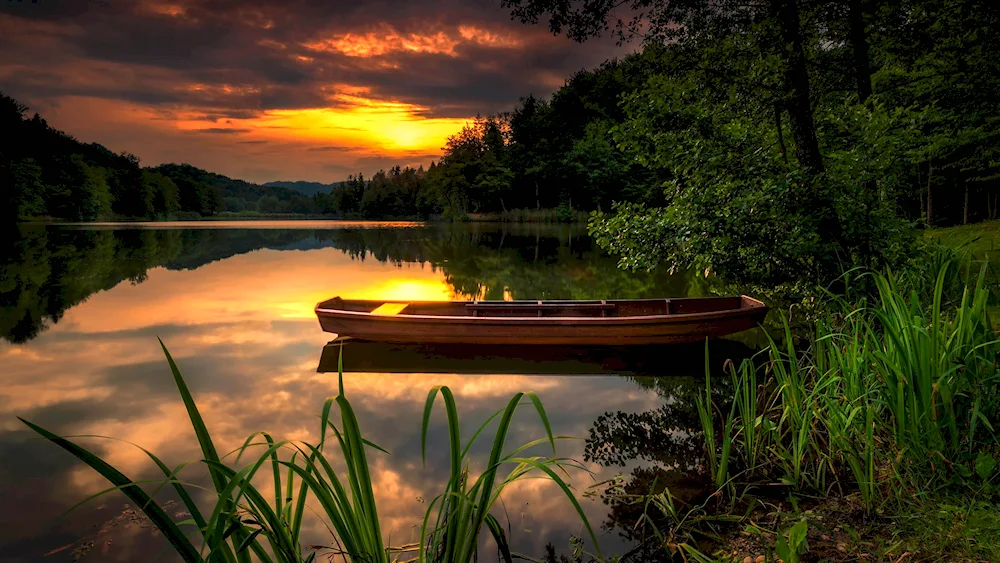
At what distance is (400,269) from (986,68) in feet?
65.9

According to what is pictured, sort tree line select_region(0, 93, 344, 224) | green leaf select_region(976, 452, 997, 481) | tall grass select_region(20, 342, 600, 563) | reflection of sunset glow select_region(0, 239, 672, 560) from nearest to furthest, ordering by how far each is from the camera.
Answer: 1. tall grass select_region(20, 342, 600, 563)
2. green leaf select_region(976, 452, 997, 481)
3. reflection of sunset glow select_region(0, 239, 672, 560)
4. tree line select_region(0, 93, 344, 224)

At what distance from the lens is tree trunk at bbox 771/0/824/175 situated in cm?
742

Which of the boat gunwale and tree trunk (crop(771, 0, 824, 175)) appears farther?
the boat gunwale

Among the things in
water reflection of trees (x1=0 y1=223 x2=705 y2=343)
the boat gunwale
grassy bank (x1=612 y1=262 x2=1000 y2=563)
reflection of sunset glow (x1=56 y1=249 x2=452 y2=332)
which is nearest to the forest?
the boat gunwale

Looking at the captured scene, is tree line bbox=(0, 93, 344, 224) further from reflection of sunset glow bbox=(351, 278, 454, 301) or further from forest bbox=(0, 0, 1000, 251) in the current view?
forest bbox=(0, 0, 1000, 251)

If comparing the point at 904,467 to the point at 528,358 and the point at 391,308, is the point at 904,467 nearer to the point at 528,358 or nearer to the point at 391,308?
the point at 528,358

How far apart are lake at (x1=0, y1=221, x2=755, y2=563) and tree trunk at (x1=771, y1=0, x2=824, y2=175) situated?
3.68 m

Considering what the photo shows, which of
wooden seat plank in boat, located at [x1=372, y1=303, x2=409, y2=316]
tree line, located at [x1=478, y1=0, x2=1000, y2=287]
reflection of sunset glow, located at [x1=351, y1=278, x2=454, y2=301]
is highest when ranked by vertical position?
tree line, located at [x1=478, y1=0, x2=1000, y2=287]

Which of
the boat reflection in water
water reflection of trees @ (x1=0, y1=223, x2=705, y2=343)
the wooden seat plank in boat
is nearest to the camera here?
the boat reflection in water

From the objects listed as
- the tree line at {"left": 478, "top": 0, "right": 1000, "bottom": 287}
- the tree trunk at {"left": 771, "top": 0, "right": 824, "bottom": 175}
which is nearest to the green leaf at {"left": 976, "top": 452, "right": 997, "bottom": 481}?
the tree line at {"left": 478, "top": 0, "right": 1000, "bottom": 287}

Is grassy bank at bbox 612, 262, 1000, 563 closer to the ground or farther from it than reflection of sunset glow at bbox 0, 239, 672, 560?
farther from it

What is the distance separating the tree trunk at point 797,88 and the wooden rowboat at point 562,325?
3011mm

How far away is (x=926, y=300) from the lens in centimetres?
558

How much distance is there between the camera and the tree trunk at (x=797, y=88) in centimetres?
742
